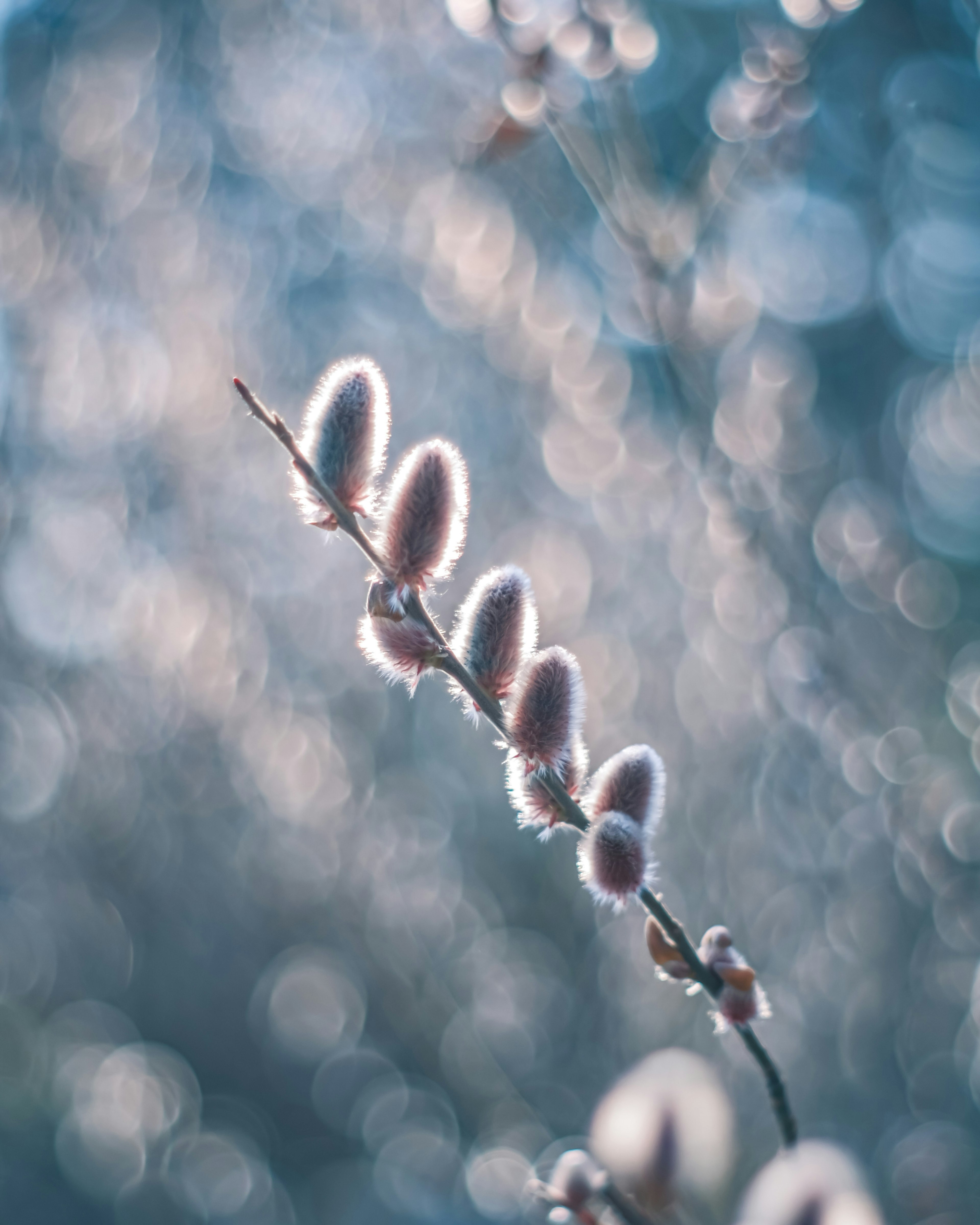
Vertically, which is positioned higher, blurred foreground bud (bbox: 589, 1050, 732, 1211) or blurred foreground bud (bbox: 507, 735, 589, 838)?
blurred foreground bud (bbox: 507, 735, 589, 838)

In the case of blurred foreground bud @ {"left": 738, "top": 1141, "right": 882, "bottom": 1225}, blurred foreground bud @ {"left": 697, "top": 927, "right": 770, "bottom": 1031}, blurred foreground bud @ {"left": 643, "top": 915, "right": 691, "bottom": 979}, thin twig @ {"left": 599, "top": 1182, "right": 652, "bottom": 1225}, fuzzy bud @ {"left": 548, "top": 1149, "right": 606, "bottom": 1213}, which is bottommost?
fuzzy bud @ {"left": 548, "top": 1149, "right": 606, "bottom": 1213}

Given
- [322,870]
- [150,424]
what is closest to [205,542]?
[150,424]

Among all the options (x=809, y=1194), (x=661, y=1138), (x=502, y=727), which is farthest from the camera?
(x=661, y=1138)

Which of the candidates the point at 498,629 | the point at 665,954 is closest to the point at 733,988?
the point at 665,954

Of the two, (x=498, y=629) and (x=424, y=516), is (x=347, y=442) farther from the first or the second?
(x=498, y=629)

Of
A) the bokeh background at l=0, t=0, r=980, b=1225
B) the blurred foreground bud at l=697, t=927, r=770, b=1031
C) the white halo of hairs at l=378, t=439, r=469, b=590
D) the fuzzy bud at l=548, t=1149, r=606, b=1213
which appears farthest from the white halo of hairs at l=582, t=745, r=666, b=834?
the bokeh background at l=0, t=0, r=980, b=1225

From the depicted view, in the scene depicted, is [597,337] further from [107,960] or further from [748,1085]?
[107,960]

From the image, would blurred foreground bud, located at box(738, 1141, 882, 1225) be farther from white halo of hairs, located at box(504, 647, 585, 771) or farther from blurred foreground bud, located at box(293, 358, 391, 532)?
blurred foreground bud, located at box(293, 358, 391, 532)
